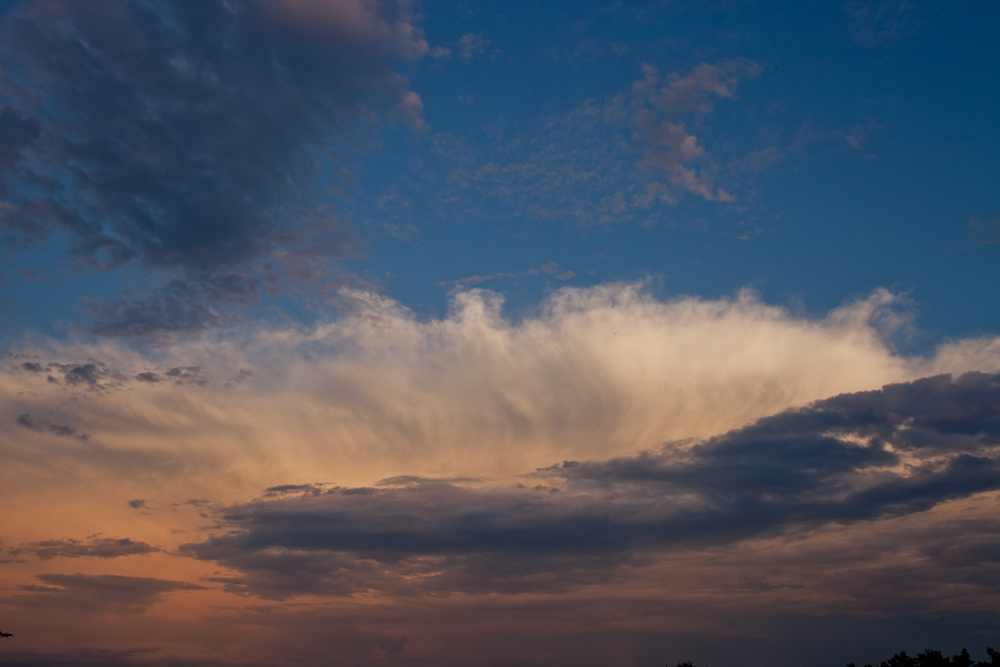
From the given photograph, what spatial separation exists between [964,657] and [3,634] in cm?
19665

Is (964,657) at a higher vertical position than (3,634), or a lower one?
lower

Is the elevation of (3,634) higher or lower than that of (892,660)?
higher

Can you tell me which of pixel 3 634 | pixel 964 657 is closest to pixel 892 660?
pixel 964 657

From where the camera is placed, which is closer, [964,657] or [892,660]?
[964,657]

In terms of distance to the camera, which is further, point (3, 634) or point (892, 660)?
point (892, 660)

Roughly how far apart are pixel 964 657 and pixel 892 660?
955 inches

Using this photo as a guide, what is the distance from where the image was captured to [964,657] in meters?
145

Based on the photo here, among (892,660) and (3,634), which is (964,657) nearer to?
(892,660)

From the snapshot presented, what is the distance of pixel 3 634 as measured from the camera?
5640 inches

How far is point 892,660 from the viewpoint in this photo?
166 metres

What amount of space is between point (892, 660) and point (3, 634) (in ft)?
643
